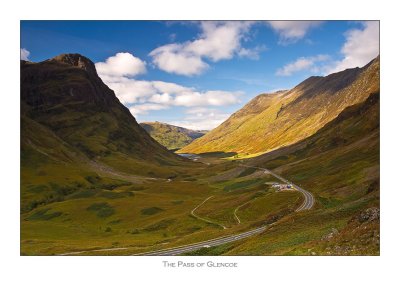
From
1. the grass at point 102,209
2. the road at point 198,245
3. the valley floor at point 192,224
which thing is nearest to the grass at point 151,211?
the valley floor at point 192,224

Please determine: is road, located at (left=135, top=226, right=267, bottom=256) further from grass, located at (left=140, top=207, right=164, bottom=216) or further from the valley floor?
grass, located at (left=140, top=207, right=164, bottom=216)

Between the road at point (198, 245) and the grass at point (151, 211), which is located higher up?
the road at point (198, 245)

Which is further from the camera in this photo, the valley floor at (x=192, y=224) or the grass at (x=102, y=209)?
the grass at (x=102, y=209)

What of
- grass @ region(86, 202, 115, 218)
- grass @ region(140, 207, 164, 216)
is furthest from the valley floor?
grass @ region(86, 202, 115, 218)

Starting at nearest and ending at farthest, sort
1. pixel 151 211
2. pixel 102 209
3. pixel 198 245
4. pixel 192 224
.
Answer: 1. pixel 198 245
2. pixel 192 224
3. pixel 151 211
4. pixel 102 209

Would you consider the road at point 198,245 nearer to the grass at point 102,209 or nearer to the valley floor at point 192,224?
the valley floor at point 192,224

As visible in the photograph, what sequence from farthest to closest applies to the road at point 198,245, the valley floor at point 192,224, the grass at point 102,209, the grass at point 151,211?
the grass at point 102,209 → the grass at point 151,211 → the road at point 198,245 → the valley floor at point 192,224

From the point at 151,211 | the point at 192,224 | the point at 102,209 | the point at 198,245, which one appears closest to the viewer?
the point at 198,245

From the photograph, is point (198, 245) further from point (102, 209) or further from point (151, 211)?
point (102, 209)

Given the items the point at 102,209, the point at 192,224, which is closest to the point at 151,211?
the point at 102,209

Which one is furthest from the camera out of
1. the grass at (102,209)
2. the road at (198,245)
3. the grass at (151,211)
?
the grass at (102,209)
